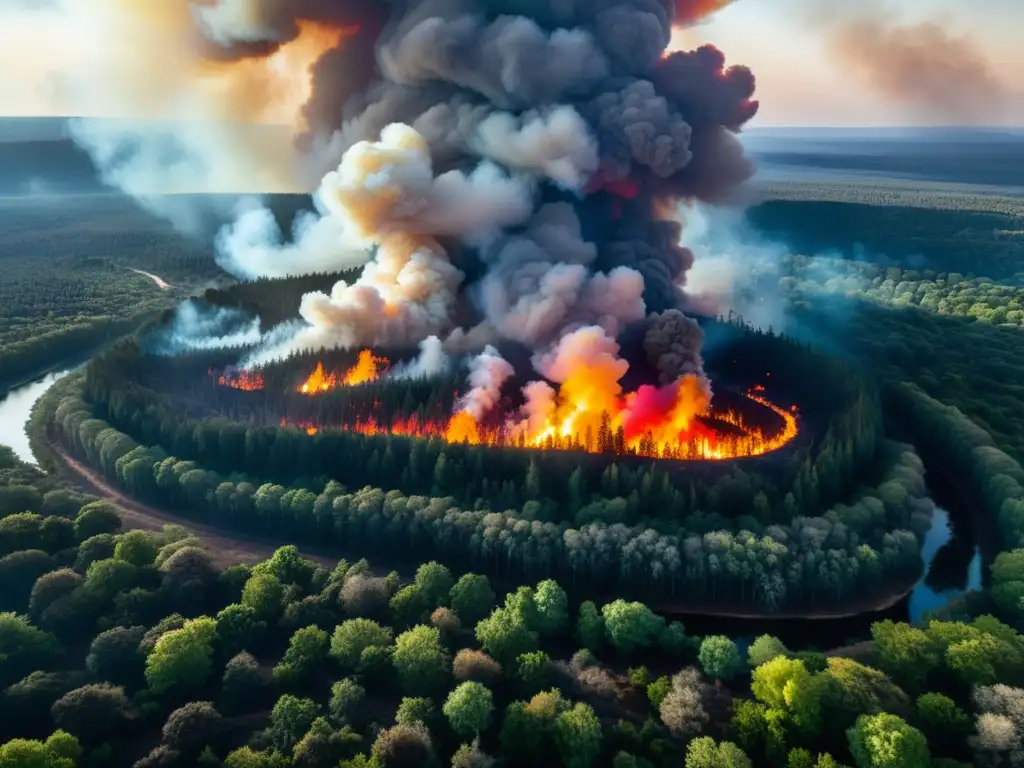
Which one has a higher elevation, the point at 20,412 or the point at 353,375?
the point at 353,375

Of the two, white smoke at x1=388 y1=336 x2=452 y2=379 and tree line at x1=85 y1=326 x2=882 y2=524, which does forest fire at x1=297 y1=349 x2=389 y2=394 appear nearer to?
white smoke at x1=388 y1=336 x2=452 y2=379

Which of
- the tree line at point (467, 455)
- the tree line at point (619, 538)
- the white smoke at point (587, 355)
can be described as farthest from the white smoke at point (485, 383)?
the tree line at point (619, 538)

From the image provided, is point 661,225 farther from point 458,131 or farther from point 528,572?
point 528,572

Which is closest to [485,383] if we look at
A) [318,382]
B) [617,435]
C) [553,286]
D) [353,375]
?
[553,286]

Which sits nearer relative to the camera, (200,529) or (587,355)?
(200,529)

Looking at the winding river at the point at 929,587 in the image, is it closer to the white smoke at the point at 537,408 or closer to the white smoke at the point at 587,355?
the white smoke at the point at 537,408

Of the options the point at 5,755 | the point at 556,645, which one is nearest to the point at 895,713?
the point at 556,645

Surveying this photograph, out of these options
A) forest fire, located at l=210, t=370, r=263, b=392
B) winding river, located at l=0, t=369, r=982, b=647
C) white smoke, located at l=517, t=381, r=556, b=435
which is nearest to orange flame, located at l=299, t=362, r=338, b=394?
forest fire, located at l=210, t=370, r=263, b=392

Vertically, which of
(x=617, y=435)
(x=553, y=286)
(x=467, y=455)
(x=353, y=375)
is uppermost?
(x=553, y=286)

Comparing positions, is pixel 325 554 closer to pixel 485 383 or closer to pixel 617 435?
pixel 485 383

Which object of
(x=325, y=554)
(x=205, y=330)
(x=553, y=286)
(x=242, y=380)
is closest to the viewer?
(x=325, y=554)
